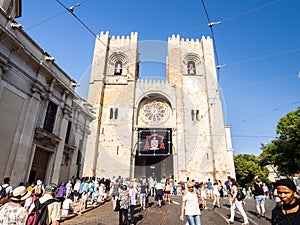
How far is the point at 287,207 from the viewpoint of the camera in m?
1.73

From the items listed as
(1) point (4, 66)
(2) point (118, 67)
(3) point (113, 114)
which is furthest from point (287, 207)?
(2) point (118, 67)

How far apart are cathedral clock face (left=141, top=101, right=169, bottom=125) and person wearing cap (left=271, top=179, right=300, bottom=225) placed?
21898 mm

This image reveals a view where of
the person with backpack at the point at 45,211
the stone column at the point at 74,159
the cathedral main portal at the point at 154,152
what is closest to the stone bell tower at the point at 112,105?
the cathedral main portal at the point at 154,152

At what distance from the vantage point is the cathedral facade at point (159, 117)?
20578 mm

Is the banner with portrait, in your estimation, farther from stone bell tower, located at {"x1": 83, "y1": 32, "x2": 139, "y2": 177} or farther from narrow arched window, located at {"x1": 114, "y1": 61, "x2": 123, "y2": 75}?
narrow arched window, located at {"x1": 114, "y1": 61, "x2": 123, "y2": 75}

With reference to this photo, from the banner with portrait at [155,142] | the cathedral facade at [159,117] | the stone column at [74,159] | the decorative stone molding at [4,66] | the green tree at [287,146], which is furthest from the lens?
the banner with portrait at [155,142]

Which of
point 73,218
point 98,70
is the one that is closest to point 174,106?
point 98,70

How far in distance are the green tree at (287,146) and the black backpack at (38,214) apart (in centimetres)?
1926

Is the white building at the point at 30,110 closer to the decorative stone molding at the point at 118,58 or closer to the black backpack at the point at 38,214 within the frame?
the black backpack at the point at 38,214

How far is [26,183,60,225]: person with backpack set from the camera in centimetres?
253

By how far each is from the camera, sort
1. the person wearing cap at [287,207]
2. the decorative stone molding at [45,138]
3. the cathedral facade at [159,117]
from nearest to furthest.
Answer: the person wearing cap at [287,207] < the decorative stone molding at [45,138] < the cathedral facade at [159,117]

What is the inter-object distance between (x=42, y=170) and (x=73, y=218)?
522 centimetres

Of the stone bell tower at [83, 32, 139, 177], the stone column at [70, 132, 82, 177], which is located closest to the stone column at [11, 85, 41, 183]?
the stone column at [70, 132, 82, 177]

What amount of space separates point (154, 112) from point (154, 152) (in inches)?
231
